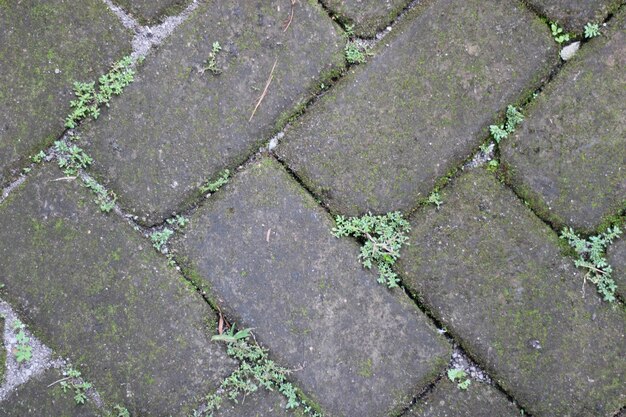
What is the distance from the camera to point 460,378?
90.0 inches

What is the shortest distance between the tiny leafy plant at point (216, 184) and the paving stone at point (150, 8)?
609mm

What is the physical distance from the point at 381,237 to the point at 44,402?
133cm

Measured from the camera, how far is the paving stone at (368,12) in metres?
2.33

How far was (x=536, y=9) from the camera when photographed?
2297 millimetres

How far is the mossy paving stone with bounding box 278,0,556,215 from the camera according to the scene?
2.30m

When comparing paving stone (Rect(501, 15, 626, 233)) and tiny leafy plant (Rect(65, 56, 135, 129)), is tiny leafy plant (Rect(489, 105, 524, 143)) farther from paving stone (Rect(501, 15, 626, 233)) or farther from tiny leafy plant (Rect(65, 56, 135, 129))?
tiny leafy plant (Rect(65, 56, 135, 129))

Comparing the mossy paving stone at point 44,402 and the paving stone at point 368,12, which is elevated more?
the paving stone at point 368,12

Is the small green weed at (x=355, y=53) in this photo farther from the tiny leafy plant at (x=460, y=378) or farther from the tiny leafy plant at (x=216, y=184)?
the tiny leafy plant at (x=460, y=378)

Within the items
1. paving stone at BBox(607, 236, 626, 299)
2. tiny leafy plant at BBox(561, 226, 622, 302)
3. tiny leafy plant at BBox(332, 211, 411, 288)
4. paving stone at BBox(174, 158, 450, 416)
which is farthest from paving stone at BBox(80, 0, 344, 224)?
paving stone at BBox(607, 236, 626, 299)

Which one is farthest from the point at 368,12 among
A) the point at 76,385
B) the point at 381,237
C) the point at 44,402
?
the point at 44,402

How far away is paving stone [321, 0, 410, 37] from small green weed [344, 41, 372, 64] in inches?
1.9

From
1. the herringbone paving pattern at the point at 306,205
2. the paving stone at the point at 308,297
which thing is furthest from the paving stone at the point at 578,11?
the paving stone at the point at 308,297

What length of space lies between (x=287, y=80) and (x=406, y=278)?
0.83m

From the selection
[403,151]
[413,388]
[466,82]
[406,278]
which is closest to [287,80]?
[403,151]
